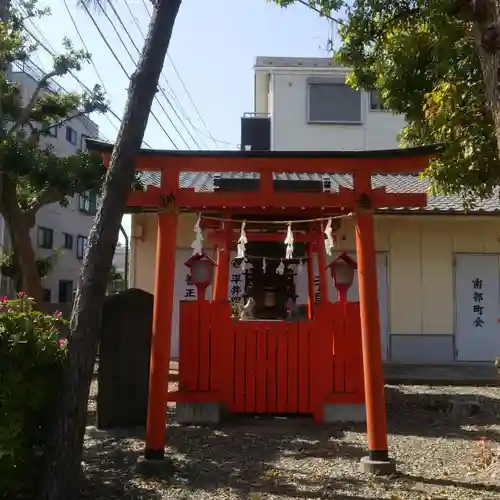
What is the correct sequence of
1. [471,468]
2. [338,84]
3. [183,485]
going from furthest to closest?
[338,84], [471,468], [183,485]

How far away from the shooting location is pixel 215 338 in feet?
26.5

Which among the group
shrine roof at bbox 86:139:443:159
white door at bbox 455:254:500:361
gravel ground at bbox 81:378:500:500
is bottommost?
gravel ground at bbox 81:378:500:500

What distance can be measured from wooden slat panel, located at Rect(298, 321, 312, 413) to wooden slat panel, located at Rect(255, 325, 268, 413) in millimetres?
457

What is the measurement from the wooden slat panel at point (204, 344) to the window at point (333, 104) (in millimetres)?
11681

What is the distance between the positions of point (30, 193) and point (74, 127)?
18056 millimetres

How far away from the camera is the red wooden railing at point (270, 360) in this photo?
8031 mm

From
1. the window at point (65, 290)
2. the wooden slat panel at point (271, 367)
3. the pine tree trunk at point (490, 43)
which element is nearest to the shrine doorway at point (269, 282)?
the wooden slat panel at point (271, 367)

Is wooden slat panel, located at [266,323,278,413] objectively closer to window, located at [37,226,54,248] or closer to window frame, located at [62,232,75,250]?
window, located at [37,226,54,248]

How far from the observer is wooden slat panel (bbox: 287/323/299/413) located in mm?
8227

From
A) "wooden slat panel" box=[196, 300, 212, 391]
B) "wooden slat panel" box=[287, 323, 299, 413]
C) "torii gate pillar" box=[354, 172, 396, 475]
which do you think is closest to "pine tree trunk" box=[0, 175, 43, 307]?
"wooden slat panel" box=[196, 300, 212, 391]

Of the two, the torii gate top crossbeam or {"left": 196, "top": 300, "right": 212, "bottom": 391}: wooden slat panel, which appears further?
{"left": 196, "top": 300, "right": 212, "bottom": 391}: wooden slat panel

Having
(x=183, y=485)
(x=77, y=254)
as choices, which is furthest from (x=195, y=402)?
(x=77, y=254)

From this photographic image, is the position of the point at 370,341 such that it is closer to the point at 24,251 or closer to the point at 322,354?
the point at 322,354

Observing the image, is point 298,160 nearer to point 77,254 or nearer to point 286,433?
point 286,433
